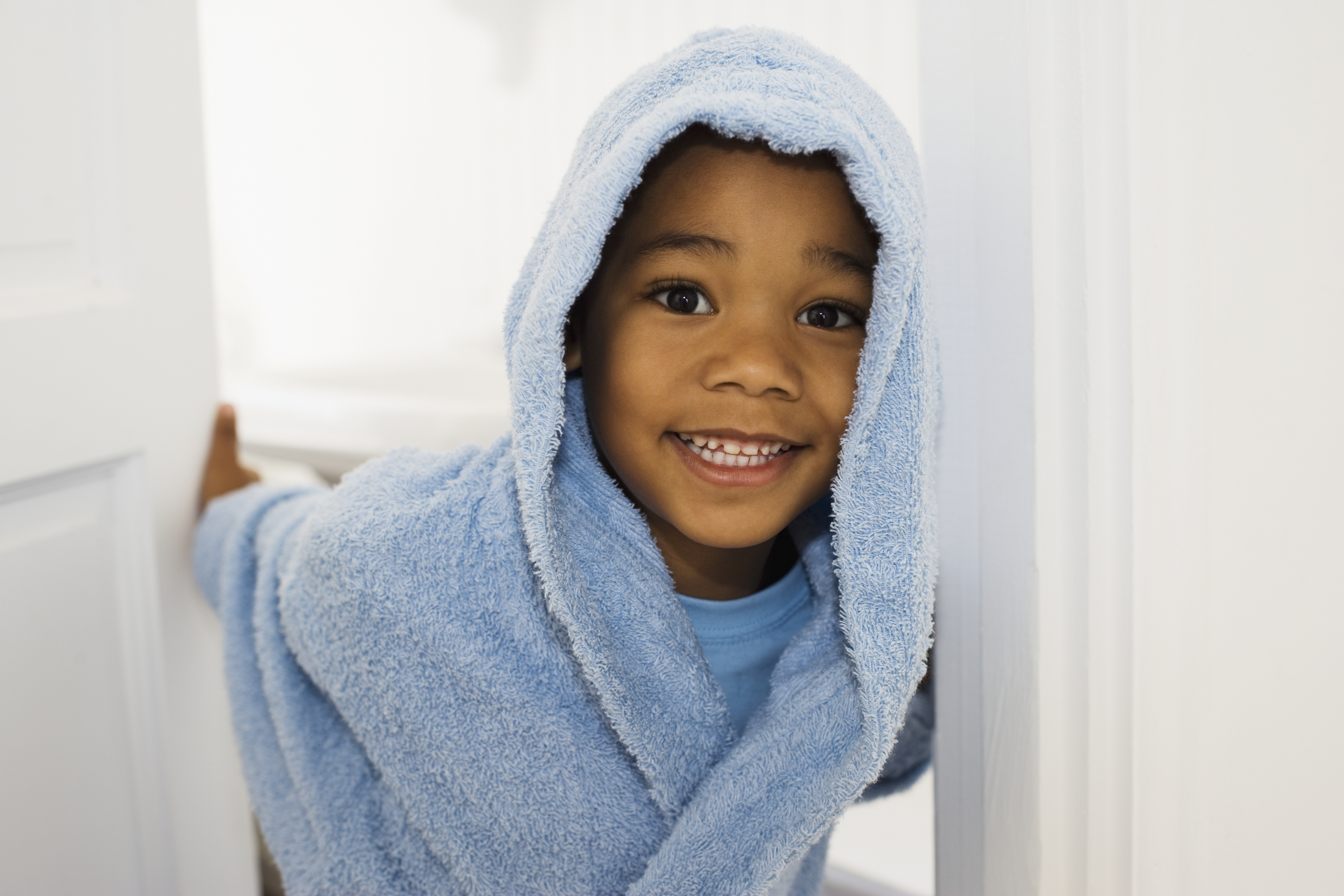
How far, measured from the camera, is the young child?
62 cm

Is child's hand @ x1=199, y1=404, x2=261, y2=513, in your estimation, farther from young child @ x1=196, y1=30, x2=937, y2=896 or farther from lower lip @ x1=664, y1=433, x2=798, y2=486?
lower lip @ x1=664, y1=433, x2=798, y2=486

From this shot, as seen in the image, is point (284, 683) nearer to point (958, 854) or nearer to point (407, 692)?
point (407, 692)

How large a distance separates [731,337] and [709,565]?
0.74ft

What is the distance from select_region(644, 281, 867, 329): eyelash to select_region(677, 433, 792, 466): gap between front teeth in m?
0.09

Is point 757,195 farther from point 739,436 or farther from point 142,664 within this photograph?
point 142,664

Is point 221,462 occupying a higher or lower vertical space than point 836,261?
lower

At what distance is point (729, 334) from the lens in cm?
68

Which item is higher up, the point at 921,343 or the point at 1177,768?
the point at 921,343

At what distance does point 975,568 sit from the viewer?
65cm

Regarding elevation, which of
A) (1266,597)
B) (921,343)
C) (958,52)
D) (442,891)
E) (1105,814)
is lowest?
(442,891)

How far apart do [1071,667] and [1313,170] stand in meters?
0.29

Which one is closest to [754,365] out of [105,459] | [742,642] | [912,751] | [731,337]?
[731,337]

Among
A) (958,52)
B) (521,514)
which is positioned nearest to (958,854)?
(521,514)

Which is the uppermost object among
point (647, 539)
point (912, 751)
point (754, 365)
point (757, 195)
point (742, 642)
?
point (757, 195)
